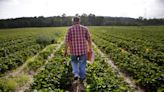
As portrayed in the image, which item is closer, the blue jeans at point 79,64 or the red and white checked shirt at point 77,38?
the red and white checked shirt at point 77,38

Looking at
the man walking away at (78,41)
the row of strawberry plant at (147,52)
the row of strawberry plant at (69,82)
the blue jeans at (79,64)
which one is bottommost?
the row of strawberry plant at (147,52)

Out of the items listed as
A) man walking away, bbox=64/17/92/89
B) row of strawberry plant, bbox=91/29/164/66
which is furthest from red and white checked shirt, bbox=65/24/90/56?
row of strawberry plant, bbox=91/29/164/66

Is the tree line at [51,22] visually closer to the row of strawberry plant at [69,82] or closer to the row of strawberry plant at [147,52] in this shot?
the row of strawberry plant at [147,52]

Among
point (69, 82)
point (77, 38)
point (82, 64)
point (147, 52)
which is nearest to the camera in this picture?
point (77, 38)

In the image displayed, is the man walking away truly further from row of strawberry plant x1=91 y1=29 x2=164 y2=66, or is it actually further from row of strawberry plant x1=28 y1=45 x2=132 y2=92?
row of strawberry plant x1=91 y1=29 x2=164 y2=66

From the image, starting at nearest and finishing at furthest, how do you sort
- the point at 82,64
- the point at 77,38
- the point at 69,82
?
the point at 77,38
the point at 82,64
the point at 69,82

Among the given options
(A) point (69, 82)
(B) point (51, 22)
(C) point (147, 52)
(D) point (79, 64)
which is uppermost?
→ (D) point (79, 64)

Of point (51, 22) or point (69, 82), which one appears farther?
point (51, 22)

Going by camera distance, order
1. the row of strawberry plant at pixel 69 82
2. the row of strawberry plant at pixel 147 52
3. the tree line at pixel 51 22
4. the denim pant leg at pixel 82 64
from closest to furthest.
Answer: the row of strawberry plant at pixel 69 82 → the denim pant leg at pixel 82 64 → the row of strawberry plant at pixel 147 52 → the tree line at pixel 51 22

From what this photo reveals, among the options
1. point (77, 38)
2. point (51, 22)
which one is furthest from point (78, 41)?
point (51, 22)

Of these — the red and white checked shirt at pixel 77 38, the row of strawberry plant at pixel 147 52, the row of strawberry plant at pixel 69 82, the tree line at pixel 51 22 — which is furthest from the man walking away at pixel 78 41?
the tree line at pixel 51 22

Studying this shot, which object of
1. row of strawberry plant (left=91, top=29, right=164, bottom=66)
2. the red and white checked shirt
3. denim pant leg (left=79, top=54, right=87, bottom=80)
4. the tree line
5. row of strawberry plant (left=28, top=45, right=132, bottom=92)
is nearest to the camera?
row of strawberry plant (left=28, top=45, right=132, bottom=92)

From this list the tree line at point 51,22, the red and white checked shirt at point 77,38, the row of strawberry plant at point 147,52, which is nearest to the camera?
the red and white checked shirt at point 77,38

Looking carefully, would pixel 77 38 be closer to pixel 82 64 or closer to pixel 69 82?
pixel 82 64
